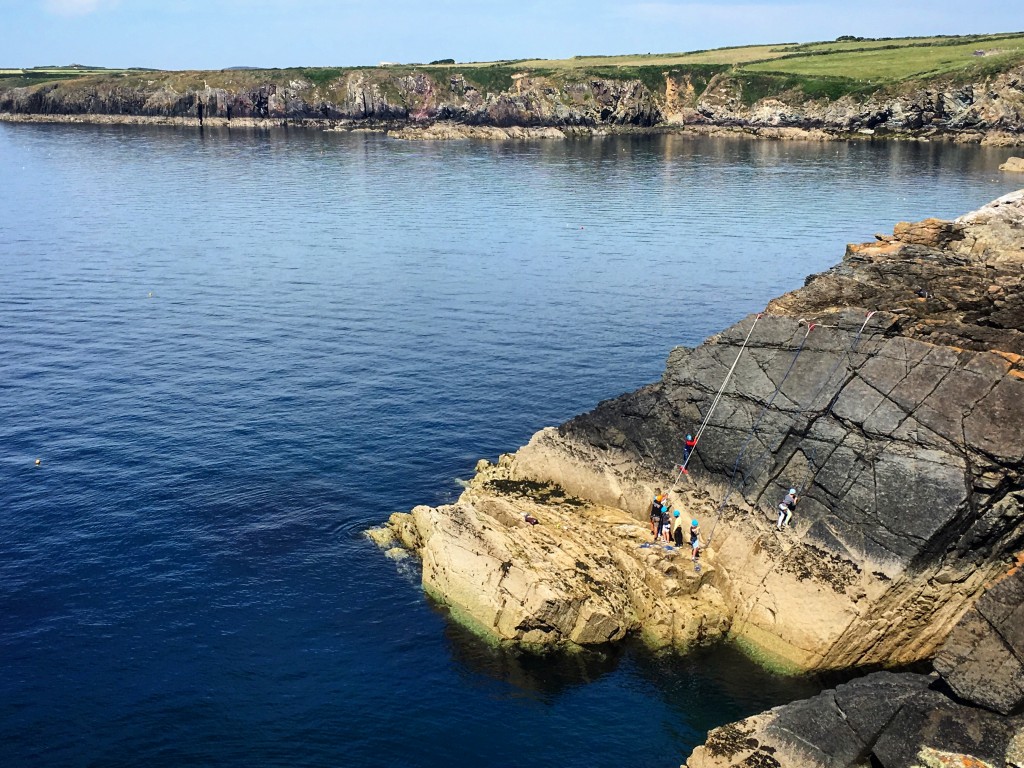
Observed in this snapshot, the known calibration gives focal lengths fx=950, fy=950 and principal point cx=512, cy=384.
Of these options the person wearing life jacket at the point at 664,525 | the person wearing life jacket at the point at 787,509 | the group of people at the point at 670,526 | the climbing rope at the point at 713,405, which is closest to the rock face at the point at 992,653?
the person wearing life jacket at the point at 787,509

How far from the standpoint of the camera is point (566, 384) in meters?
65.9

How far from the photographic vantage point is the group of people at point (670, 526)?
4241 cm

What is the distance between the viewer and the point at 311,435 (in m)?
57.8

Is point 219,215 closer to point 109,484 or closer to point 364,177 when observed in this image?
point 364,177

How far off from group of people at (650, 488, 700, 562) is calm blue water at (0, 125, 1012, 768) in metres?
5.52

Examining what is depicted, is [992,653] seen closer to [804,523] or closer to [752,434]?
[804,523]

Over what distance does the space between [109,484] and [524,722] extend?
28.4 meters

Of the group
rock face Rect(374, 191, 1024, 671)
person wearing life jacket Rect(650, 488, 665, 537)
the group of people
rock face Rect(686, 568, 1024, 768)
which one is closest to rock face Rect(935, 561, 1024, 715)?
rock face Rect(686, 568, 1024, 768)

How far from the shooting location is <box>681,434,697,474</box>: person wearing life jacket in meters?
45.7

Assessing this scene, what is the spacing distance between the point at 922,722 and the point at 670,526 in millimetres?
14731

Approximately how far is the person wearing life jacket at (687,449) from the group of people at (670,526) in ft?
6.43

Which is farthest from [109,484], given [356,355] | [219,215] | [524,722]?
[219,215]

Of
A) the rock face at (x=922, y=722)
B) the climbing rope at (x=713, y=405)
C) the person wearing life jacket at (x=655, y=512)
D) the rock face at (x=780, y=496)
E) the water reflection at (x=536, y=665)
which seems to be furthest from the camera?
the climbing rope at (x=713, y=405)

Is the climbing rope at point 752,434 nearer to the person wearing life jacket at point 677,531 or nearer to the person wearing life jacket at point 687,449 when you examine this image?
the person wearing life jacket at point 677,531
